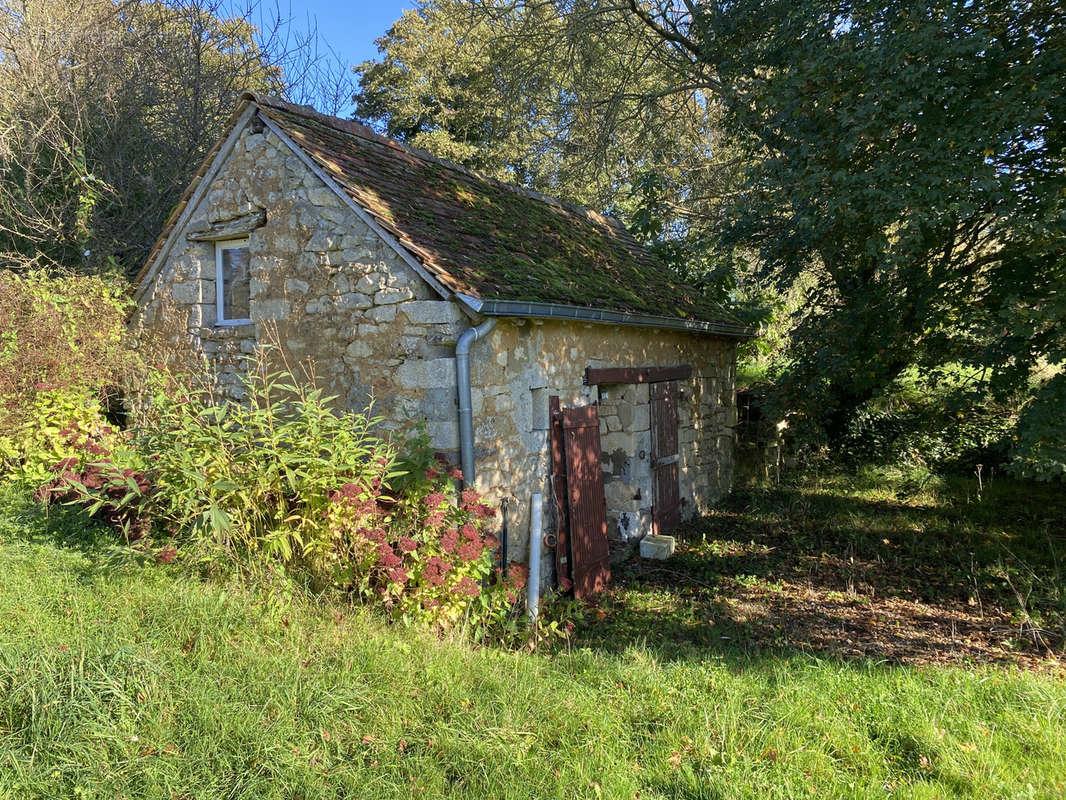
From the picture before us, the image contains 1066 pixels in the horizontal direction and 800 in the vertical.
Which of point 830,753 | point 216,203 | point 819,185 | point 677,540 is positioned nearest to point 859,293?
point 819,185

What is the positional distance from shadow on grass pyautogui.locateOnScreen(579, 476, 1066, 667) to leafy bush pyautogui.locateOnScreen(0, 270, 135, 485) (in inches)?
212

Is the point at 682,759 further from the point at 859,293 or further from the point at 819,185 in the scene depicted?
the point at 859,293

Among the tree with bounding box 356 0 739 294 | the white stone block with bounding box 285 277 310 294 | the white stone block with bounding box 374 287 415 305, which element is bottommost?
the white stone block with bounding box 374 287 415 305

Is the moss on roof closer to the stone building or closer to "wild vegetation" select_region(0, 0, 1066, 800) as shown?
the stone building

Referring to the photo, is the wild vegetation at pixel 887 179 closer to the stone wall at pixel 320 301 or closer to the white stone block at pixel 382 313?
the stone wall at pixel 320 301

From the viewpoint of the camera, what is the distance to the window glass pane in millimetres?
6883

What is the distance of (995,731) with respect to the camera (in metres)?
3.41

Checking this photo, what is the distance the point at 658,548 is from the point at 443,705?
4726mm

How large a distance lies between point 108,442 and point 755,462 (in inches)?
360

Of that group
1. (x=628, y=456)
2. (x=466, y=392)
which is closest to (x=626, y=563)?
(x=628, y=456)

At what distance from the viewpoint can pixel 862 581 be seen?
674 centimetres

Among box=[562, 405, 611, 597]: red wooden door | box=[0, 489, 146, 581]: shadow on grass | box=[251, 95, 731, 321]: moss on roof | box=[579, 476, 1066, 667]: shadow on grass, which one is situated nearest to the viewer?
box=[0, 489, 146, 581]: shadow on grass

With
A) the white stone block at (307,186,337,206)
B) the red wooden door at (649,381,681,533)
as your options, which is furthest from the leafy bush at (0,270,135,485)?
the red wooden door at (649,381,681,533)

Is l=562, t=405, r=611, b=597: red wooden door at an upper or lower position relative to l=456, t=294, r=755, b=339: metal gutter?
lower
